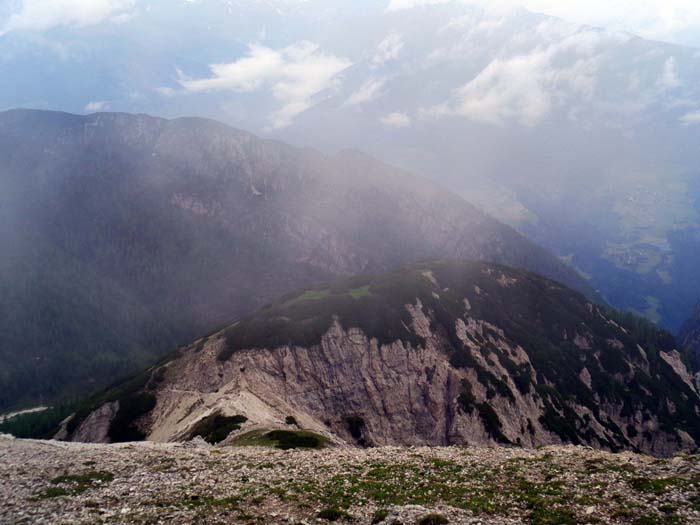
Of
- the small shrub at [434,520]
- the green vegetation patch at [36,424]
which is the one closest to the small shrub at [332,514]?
the small shrub at [434,520]

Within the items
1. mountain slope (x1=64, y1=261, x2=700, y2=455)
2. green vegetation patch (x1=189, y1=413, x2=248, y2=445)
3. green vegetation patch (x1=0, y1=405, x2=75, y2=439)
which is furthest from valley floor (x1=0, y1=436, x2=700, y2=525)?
green vegetation patch (x1=0, y1=405, x2=75, y2=439)

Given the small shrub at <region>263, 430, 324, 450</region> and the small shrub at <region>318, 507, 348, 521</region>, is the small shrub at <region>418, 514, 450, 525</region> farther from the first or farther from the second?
the small shrub at <region>263, 430, 324, 450</region>

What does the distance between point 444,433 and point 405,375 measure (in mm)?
15936

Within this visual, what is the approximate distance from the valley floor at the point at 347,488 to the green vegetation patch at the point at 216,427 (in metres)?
19.7

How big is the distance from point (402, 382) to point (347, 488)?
87977mm

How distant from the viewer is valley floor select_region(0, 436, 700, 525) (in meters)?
28.8

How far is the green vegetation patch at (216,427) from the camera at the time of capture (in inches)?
2596

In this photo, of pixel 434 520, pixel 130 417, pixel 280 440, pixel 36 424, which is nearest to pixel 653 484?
pixel 434 520

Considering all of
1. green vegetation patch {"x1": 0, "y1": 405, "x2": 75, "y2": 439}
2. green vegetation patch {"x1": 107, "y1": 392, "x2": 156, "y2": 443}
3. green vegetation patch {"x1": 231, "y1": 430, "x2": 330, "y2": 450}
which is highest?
green vegetation patch {"x1": 231, "y1": 430, "x2": 330, "y2": 450}

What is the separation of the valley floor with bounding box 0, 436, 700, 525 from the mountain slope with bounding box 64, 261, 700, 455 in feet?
80.3

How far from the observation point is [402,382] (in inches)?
4751

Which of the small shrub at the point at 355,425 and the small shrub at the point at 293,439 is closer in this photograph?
the small shrub at the point at 293,439

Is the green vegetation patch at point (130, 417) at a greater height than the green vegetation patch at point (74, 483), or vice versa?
the green vegetation patch at point (74, 483)

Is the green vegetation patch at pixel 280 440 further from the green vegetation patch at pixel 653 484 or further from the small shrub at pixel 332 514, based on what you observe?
the green vegetation patch at pixel 653 484
